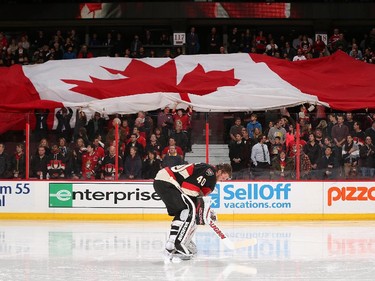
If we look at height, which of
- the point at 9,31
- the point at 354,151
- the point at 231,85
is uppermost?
the point at 9,31

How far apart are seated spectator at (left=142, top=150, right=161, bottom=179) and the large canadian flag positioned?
1.60 metres

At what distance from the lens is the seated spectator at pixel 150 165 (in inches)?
685

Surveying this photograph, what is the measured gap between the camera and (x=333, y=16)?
27250 mm

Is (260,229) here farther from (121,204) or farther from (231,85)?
(231,85)

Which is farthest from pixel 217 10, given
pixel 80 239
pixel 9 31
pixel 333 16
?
pixel 80 239

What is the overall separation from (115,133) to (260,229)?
3.64 metres

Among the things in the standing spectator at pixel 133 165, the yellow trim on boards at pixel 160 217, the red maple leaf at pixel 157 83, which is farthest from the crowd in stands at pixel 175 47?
the standing spectator at pixel 133 165

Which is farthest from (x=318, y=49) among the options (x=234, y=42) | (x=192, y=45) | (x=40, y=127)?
(x=40, y=127)

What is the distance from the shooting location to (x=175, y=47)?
2666cm

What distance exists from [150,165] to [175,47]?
9.78m

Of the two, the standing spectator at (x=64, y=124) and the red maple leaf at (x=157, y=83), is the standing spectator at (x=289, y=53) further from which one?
the standing spectator at (x=64, y=124)

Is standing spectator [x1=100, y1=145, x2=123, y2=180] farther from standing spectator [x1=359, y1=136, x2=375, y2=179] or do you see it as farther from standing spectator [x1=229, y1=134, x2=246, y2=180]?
standing spectator [x1=359, y1=136, x2=375, y2=179]

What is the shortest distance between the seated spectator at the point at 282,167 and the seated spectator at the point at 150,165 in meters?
2.26

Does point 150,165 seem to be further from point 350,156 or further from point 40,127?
point 350,156
